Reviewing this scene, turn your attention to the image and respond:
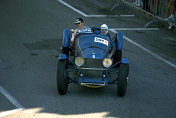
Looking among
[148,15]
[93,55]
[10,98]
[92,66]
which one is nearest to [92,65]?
[92,66]

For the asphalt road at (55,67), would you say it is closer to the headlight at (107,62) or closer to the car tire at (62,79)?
the car tire at (62,79)

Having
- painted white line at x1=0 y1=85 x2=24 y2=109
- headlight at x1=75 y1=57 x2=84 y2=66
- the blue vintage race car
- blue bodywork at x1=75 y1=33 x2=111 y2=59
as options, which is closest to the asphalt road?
painted white line at x1=0 y1=85 x2=24 y2=109

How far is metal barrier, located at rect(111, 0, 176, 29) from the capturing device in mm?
15820

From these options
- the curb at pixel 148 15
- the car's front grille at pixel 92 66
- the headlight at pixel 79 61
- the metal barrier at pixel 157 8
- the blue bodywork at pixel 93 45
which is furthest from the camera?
the curb at pixel 148 15

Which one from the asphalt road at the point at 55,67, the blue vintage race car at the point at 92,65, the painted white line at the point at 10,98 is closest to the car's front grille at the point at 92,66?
the blue vintage race car at the point at 92,65

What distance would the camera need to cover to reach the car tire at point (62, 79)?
31.0ft

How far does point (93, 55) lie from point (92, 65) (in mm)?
237

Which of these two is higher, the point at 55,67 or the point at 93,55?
the point at 93,55

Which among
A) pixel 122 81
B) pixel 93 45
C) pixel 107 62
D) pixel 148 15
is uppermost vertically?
pixel 93 45

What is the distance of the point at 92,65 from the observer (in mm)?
9812

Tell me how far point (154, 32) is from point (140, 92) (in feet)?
19.8

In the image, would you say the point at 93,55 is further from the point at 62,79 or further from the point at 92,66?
the point at 62,79

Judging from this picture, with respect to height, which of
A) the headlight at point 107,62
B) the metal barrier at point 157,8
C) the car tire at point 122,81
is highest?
the headlight at point 107,62

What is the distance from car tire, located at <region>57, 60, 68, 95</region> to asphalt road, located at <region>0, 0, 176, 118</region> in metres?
0.16
